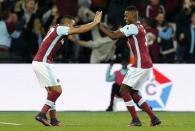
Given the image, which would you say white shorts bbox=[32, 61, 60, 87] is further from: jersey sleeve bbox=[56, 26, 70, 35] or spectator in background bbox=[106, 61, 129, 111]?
spectator in background bbox=[106, 61, 129, 111]

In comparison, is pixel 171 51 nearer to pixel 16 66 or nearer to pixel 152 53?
pixel 152 53

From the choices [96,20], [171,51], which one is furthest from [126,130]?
[171,51]

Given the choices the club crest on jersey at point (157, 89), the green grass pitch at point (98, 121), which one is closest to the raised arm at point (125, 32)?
the green grass pitch at point (98, 121)

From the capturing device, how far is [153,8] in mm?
26031

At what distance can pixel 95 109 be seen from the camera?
2431 cm

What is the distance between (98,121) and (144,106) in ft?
7.07

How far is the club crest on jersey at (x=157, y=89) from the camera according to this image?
24.3 metres

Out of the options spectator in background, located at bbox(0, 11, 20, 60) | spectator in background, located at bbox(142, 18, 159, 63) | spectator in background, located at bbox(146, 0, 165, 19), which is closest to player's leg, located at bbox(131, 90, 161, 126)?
spectator in background, located at bbox(142, 18, 159, 63)

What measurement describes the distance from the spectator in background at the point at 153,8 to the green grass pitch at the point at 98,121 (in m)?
4.10

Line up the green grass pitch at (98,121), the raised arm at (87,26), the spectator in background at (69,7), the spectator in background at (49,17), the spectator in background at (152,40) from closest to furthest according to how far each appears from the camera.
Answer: the green grass pitch at (98,121)
the raised arm at (87,26)
the spectator in background at (152,40)
the spectator in background at (49,17)
the spectator in background at (69,7)

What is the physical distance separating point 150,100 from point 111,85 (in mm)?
1318

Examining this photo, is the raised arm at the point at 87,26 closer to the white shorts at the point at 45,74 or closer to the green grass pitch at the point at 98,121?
the white shorts at the point at 45,74

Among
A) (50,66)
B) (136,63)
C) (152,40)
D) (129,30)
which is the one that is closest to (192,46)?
(152,40)

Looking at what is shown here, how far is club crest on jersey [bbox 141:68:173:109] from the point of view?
2431cm
